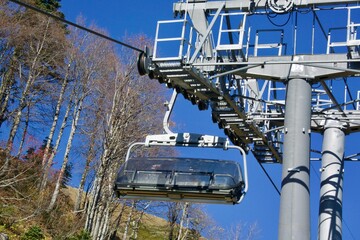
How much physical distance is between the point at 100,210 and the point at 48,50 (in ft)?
35.9

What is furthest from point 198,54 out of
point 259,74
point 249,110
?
point 249,110

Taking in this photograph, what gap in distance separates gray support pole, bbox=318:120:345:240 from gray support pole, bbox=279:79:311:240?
4910 millimetres

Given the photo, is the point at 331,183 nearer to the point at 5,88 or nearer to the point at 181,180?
the point at 181,180

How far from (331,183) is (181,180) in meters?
7.59

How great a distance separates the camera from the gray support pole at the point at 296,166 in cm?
1140

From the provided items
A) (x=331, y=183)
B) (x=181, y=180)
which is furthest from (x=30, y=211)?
(x=181, y=180)

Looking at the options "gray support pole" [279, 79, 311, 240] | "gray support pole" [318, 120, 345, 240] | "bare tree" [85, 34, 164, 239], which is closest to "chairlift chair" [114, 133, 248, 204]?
"gray support pole" [279, 79, 311, 240]

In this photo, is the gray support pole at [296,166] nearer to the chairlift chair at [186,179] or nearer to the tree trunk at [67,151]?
the chairlift chair at [186,179]

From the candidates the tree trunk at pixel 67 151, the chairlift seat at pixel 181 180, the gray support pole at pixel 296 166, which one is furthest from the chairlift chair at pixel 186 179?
the tree trunk at pixel 67 151

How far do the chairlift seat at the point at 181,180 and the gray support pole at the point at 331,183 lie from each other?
681 cm

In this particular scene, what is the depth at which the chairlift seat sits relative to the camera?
10.3 metres

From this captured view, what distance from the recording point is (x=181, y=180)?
1060 cm

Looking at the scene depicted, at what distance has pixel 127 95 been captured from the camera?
2925 centimetres

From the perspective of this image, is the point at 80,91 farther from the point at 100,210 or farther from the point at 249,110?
the point at 249,110
